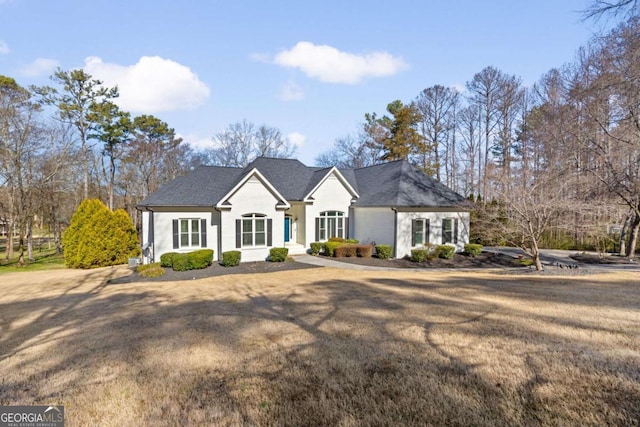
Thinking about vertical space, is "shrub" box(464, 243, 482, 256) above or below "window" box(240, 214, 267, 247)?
below

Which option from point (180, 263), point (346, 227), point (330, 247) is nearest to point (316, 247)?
point (330, 247)

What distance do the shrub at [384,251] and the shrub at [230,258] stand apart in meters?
8.37

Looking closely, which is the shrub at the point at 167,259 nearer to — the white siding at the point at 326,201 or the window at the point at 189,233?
the window at the point at 189,233

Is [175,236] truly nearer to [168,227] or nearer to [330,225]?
[168,227]

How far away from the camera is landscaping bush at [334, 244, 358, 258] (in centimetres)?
2033

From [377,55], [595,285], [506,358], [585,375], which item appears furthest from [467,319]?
[377,55]

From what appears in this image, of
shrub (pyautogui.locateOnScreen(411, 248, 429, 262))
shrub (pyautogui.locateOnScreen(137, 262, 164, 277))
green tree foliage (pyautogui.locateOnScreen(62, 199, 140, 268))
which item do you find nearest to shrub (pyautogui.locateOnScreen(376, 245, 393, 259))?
shrub (pyautogui.locateOnScreen(411, 248, 429, 262))

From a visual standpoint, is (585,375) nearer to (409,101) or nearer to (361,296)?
(361,296)

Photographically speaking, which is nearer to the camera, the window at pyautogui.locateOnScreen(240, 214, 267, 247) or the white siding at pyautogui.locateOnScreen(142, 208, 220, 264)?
the white siding at pyautogui.locateOnScreen(142, 208, 220, 264)

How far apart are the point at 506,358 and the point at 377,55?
2211cm

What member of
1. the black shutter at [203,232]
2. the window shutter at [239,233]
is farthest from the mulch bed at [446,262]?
the black shutter at [203,232]

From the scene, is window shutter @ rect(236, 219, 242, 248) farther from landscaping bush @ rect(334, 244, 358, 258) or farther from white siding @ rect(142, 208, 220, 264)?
landscaping bush @ rect(334, 244, 358, 258)

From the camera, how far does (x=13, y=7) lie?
46.3 ft

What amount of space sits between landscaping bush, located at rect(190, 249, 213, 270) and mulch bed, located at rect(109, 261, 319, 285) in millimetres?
265
